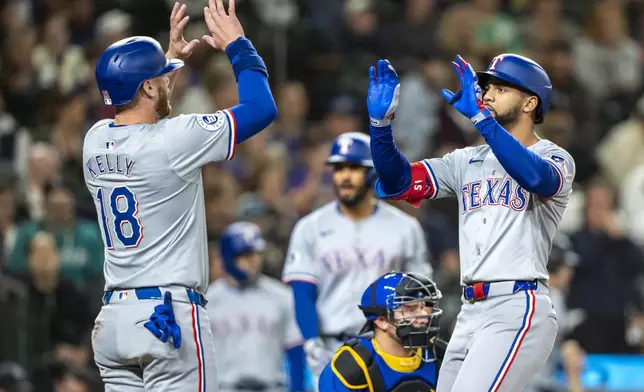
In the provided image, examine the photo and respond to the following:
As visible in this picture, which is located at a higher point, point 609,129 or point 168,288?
point 609,129

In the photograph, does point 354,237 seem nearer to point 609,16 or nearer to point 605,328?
point 605,328

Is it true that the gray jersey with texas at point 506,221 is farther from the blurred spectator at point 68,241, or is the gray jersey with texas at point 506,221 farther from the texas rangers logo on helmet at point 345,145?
the blurred spectator at point 68,241

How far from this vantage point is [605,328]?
38.2ft

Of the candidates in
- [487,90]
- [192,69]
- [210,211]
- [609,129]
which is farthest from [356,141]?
[609,129]

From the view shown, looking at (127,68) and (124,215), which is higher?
(127,68)

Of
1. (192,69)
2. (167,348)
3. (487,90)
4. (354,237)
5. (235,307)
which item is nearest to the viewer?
(167,348)

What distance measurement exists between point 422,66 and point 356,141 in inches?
249

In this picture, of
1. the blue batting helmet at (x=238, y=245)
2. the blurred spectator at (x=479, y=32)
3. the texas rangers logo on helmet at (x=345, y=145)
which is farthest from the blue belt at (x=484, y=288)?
the blurred spectator at (x=479, y=32)

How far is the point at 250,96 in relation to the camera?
5.84m

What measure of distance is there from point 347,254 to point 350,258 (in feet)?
0.11

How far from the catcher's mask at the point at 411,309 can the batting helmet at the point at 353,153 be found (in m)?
1.60

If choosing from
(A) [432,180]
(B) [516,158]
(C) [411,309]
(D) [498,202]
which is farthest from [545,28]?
(B) [516,158]

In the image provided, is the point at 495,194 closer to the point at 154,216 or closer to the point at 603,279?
the point at 154,216

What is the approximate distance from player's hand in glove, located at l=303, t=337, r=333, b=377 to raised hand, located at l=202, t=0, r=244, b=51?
261 cm
